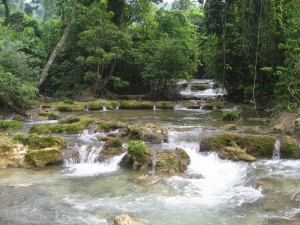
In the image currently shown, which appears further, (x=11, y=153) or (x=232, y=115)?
(x=232, y=115)

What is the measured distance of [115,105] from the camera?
750 inches

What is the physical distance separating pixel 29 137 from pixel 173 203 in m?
5.52

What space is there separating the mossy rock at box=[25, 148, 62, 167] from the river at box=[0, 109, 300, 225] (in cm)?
30

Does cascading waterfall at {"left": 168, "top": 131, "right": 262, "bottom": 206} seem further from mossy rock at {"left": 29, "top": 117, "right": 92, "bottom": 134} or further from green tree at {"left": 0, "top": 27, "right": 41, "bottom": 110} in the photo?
green tree at {"left": 0, "top": 27, "right": 41, "bottom": 110}

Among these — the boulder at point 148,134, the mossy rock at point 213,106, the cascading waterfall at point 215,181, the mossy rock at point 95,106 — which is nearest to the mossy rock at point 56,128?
the boulder at point 148,134

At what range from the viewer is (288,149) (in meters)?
9.94

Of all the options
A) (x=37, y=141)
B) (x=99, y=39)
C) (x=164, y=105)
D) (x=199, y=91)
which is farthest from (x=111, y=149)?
(x=199, y=91)

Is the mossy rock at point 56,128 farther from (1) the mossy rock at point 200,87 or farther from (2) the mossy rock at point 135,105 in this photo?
(1) the mossy rock at point 200,87

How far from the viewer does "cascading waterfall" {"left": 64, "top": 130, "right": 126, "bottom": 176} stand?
30.0 ft

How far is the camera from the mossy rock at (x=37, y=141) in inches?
396

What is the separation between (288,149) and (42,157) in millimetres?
7222

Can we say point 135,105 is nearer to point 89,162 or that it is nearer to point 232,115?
point 232,115

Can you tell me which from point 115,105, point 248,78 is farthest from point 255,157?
point 115,105

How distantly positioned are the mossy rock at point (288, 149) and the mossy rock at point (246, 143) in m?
0.30
